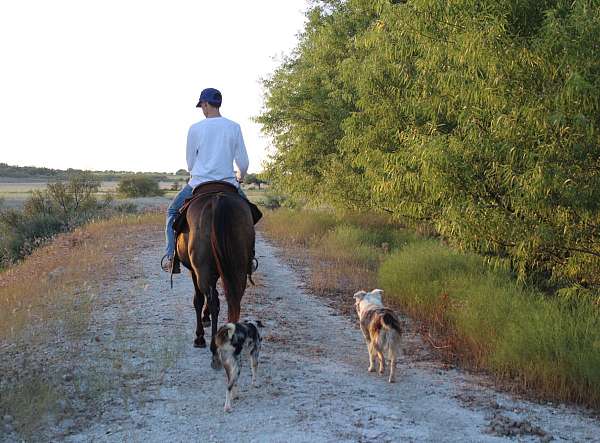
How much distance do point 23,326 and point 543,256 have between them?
7137mm

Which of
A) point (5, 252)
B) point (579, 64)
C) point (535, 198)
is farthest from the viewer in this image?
point (5, 252)

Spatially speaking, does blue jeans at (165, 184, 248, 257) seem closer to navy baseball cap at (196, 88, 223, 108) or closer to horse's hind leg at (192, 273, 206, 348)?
horse's hind leg at (192, 273, 206, 348)

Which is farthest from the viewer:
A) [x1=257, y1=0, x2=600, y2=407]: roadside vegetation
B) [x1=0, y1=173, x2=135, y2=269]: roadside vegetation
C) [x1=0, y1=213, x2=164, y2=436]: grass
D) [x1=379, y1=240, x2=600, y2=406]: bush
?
[x1=0, y1=173, x2=135, y2=269]: roadside vegetation

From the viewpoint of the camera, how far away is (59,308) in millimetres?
8984

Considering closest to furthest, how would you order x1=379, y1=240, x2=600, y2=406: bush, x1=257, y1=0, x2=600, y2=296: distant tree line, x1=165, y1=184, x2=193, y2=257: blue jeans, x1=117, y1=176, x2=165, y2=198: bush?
x1=379, y1=240, x2=600, y2=406: bush < x1=257, y1=0, x2=600, y2=296: distant tree line < x1=165, y1=184, x2=193, y2=257: blue jeans < x1=117, y1=176, x2=165, y2=198: bush

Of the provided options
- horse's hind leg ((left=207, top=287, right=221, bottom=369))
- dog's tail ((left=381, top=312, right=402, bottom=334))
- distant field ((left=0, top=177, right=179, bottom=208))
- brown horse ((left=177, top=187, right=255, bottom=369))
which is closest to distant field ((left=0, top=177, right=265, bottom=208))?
distant field ((left=0, top=177, right=179, bottom=208))

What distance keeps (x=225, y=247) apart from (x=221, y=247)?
0.04m

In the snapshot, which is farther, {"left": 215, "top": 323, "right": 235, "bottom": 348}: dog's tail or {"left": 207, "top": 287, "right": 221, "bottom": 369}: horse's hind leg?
{"left": 207, "top": 287, "right": 221, "bottom": 369}: horse's hind leg

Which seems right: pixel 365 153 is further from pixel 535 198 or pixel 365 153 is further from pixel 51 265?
pixel 51 265

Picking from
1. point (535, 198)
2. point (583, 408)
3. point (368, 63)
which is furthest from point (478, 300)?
point (368, 63)

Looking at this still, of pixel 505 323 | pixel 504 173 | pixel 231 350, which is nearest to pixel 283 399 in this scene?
pixel 231 350

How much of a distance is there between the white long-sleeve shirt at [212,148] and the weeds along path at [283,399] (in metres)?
2.11

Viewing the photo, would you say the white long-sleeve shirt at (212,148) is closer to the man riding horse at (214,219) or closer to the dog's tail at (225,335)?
the man riding horse at (214,219)

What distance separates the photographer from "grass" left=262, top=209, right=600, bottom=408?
6.20m
